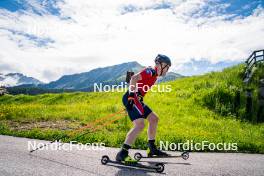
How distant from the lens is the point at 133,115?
728cm

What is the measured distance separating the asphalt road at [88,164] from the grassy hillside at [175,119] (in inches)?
54.8

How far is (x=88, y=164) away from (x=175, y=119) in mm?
13906

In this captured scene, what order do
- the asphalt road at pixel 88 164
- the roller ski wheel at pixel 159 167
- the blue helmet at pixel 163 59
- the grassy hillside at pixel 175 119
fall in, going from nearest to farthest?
the asphalt road at pixel 88 164 → the roller ski wheel at pixel 159 167 → the blue helmet at pixel 163 59 → the grassy hillside at pixel 175 119

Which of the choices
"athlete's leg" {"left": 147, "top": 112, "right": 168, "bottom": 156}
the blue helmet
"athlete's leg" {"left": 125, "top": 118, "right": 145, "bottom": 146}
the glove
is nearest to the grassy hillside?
"athlete's leg" {"left": 147, "top": 112, "right": 168, "bottom": 156}

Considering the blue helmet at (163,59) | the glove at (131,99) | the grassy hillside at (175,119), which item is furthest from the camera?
the grassy hillside at (175,119)

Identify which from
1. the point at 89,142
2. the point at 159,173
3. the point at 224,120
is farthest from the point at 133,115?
the point at 224,120

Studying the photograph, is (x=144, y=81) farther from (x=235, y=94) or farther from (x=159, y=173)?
(x=235, y=94)

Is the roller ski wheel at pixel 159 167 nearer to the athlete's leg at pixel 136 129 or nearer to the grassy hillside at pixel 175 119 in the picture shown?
the athlete's leg at pixel 136 129

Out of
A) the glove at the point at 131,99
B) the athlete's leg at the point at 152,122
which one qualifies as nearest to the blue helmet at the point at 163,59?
the glove at the point at 131,99

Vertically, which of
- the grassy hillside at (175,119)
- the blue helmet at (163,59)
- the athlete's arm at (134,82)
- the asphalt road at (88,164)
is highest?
the blue helmet at (163,59)

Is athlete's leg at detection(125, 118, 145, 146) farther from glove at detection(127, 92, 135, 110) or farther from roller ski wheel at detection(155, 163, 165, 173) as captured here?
roller ski wheel at detection(155, 163, 165, 173)

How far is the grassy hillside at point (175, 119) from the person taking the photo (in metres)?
12.4

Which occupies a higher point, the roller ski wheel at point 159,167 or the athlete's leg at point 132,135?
the athlete's leg at point 132,135

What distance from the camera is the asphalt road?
6.51 meters
